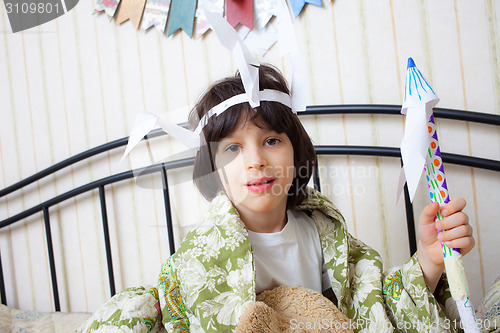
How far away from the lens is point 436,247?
0.79 metres

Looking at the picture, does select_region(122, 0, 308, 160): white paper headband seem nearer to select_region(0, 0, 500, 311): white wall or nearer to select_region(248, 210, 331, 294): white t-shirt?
select_region(0, 0, 500, 311): white wall

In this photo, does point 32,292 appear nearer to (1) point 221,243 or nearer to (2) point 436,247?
(1) point 221,243

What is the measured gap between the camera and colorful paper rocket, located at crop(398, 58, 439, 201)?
2.21ft

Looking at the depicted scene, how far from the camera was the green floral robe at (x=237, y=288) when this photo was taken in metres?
0.79

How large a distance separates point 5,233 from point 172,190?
40.7 inches

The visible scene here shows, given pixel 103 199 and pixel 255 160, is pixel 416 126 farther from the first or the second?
pixel 103 199

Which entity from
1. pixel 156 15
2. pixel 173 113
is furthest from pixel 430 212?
pixel 156 15

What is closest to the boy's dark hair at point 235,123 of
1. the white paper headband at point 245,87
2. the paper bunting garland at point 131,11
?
the white paper headband at point 245,87

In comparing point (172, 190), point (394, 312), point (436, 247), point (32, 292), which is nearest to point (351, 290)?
point (394, 312)

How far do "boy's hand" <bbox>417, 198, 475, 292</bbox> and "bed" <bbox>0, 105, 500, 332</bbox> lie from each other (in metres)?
0.37

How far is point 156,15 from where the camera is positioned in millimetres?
1430

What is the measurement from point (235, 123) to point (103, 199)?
76cm

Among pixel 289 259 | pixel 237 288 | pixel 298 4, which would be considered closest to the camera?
pixel 237 288

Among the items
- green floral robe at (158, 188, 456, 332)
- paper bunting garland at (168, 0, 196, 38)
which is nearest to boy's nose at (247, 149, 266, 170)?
green floral robe at (158, 188, 456, 332)
